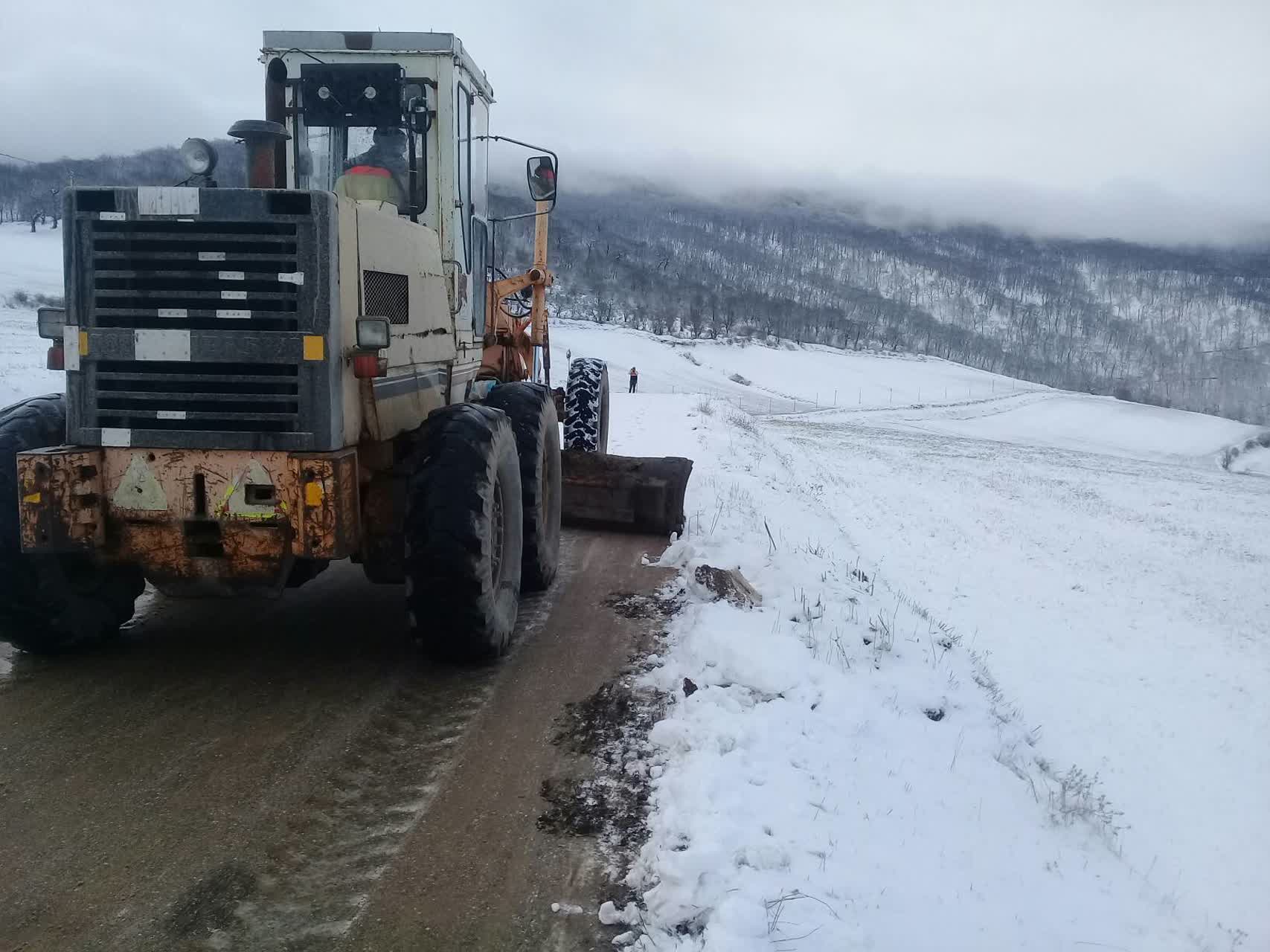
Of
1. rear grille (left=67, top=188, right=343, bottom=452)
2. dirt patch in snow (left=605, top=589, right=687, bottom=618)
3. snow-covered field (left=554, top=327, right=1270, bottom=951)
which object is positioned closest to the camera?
snow-covered field (left=554, top=327, right=1270, bottom=951)

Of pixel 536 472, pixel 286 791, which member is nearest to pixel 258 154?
pixel 536 472

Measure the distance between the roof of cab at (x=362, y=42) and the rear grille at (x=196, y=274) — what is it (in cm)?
313

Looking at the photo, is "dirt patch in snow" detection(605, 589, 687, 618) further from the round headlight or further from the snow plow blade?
the round headlight

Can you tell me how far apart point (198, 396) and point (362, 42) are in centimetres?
376

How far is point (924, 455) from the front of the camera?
3603cm

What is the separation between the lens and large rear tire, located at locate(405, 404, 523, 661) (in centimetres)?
501

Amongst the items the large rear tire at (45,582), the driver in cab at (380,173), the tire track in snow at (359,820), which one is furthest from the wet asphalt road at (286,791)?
the driver in cab at (380,173)

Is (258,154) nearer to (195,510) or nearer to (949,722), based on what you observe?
(195,510)

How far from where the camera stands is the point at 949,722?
20.4 feet

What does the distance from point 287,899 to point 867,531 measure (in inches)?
725

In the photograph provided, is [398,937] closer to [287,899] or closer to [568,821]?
[287,899]

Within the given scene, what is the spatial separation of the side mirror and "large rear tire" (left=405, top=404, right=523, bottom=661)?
123 inches

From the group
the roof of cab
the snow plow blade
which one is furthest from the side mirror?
the snow plow blade

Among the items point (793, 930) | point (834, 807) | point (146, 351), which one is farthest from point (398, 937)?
point (146, 351)
